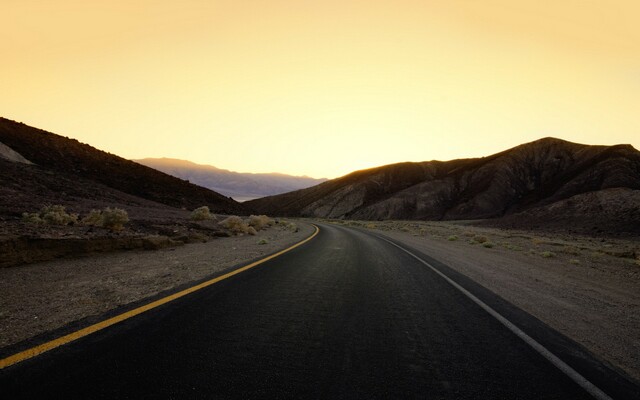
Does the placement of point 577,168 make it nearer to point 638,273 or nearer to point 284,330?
point 638,273

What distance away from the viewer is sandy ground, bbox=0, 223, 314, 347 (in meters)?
4.18

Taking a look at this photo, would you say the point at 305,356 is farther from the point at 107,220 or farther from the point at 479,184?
the point at 479,184

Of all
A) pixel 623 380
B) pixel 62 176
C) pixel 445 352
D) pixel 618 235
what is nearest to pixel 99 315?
pixel 445 352

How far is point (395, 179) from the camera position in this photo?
10862 centimetres

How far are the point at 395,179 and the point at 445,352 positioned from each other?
108 metres

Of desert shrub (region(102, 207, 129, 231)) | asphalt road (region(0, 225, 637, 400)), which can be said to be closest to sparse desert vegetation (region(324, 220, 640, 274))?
asphalt road (region(0, 225, 637, 400))

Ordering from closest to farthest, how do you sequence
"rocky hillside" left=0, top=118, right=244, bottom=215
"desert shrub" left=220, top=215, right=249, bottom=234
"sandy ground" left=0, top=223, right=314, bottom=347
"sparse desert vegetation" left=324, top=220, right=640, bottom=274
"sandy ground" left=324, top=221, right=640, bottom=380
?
"sandy ground" left=0, top=223, right=314, bottom=347, "sandy ground" left=324, top=221, right=640, bottom=380, "sparse desert vegetation" left=324, top=220, right=640, bottom=274, "rocky hillside" left=0, top=118, right=244, bottom=215, "desert shrub" left=220, top=215, right=249, bottom=234

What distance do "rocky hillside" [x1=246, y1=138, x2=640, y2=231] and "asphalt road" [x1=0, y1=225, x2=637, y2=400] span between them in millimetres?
71149

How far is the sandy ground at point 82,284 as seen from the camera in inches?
165

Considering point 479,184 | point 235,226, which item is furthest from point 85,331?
point 479,184

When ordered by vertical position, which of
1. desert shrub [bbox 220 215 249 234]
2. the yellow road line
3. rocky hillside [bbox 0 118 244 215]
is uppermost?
rocky hillside [bbox 0 118 244 215]

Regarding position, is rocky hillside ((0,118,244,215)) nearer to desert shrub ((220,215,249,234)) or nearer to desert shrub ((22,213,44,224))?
desert shrub ((22,213,44,224))

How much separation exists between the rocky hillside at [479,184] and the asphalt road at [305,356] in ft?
233

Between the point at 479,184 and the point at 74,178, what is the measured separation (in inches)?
3314
